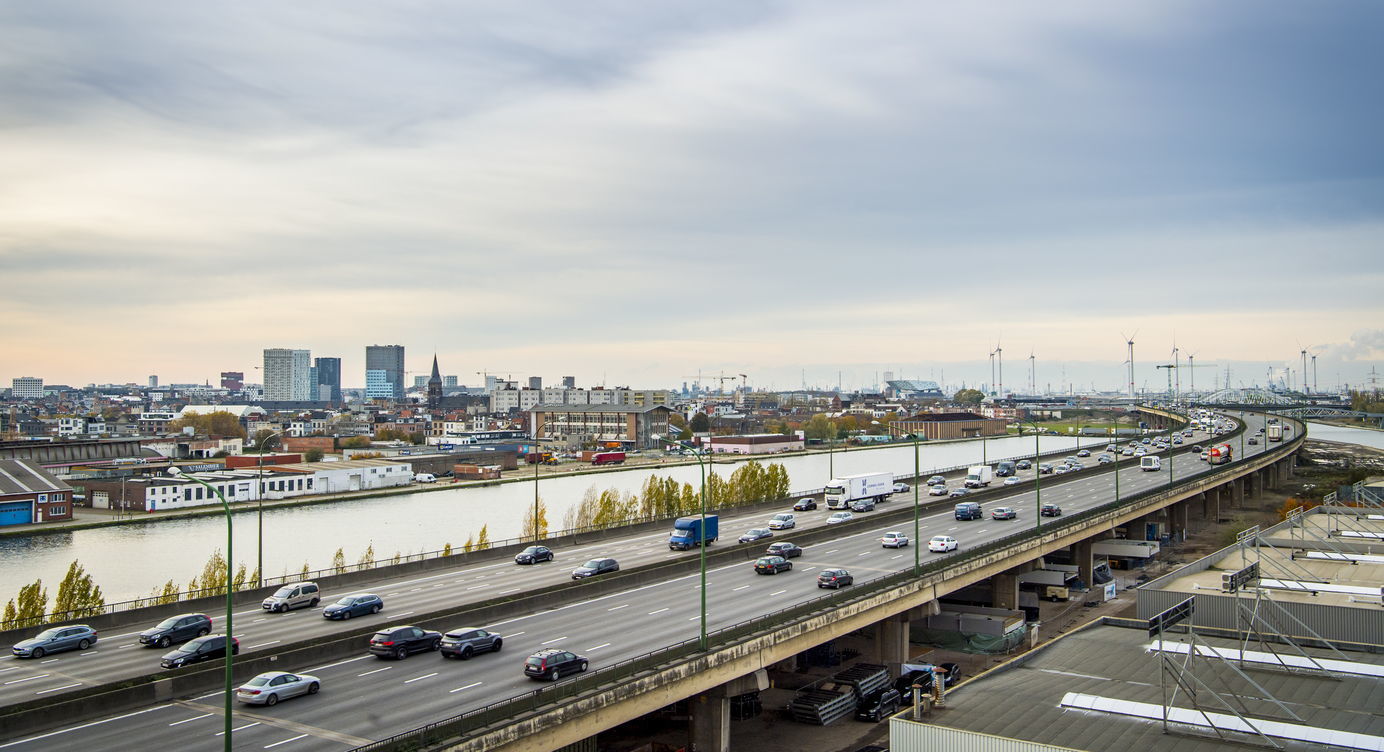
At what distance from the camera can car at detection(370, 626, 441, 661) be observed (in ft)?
78.1

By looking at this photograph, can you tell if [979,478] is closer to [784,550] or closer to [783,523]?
[783,523]

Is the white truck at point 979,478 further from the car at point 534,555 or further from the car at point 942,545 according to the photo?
the car at point 534,555

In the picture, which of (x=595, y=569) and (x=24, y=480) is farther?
(x=24, y=480)

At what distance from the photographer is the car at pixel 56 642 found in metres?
24.2

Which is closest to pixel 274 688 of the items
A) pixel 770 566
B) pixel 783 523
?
pixel 770 566

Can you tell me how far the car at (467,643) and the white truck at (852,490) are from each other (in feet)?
119

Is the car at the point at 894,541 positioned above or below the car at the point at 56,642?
below

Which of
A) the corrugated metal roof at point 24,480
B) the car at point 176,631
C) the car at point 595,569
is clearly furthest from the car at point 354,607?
the corrugated metal roof at point 24,480

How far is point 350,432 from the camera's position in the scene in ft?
643

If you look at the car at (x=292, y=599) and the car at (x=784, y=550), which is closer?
the car at (x=292, y=599)

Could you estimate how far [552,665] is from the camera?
21.9m

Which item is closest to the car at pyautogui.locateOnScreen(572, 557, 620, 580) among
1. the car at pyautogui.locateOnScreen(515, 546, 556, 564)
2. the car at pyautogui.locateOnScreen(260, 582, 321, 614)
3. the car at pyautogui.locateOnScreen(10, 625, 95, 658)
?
the car at pyautogui.locateOnScreen(515, 546, 556, 564)

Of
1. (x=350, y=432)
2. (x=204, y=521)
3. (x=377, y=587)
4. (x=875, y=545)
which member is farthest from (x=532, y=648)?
(x=350, y=432)

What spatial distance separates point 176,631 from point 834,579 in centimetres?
1947
